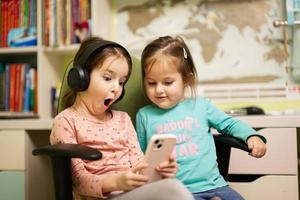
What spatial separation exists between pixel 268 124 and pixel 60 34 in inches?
43.0

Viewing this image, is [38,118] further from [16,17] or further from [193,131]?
[193,131]

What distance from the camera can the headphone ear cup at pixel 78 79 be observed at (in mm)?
966

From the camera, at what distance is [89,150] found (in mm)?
804

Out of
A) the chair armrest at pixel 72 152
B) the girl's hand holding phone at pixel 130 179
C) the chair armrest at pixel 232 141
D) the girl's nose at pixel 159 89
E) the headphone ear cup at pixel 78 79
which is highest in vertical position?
the headphone ear cup at pixel 78 79

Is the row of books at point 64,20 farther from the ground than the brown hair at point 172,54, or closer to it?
farther from the ground

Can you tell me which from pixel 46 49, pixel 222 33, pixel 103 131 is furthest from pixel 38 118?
pixel 222 33

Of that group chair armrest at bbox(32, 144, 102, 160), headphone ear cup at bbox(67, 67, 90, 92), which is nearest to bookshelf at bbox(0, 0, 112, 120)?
headphone ear cup at bbox(67, 67, 90, 92)

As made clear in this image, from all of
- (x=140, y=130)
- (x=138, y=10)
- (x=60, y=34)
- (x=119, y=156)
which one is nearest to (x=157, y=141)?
(x=119, y=156)

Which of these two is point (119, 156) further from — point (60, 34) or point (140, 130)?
point (60, 34)

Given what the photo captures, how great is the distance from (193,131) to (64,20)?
987 mm

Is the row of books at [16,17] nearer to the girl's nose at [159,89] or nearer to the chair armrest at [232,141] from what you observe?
the girl's nose at [159,89]

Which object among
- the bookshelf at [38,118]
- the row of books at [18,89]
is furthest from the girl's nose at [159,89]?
the row of books at [18,89]

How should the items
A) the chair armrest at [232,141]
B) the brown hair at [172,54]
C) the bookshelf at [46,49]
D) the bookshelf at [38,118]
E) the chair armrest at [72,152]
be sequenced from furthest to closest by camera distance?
the bookshelf at [46,49], the bookshelf at [38,118], the brown hair at [172,54], the chair armrest at [232,141], the chair armrest at [72,152]

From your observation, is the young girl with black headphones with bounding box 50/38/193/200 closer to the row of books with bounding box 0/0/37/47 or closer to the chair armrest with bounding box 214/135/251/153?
the chair armrest with bounding box 214/135/251/153
